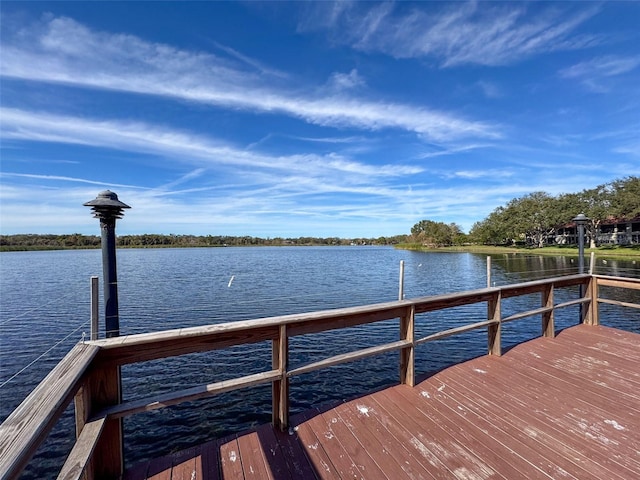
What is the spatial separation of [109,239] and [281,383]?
1748mm

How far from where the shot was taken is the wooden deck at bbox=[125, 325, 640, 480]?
6.19ft

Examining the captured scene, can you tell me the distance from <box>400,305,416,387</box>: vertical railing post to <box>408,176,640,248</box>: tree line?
34158 millimetres

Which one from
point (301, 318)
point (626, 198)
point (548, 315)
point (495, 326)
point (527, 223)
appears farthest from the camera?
point (527, 223)

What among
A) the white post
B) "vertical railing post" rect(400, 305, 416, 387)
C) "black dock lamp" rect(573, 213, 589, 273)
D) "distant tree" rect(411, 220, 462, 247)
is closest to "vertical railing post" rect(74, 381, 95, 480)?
the white post

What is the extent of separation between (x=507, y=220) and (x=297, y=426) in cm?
5605

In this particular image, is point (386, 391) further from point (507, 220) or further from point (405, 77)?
point (507, 220)

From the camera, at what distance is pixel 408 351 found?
3.03m

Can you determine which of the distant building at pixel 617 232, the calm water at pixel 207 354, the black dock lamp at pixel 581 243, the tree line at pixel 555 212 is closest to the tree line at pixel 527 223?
the tree line at pixel 555 212

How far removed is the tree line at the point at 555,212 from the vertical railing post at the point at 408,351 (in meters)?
34.2

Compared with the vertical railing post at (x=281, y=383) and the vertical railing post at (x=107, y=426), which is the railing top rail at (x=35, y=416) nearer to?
the vertical railing post at (x=107, y=426)

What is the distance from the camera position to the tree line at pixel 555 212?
34906 millimetres

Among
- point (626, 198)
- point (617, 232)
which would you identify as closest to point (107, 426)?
point (626, 198)

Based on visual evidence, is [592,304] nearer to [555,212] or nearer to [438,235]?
[555,212]

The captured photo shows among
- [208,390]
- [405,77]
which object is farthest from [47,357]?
[405,77]
